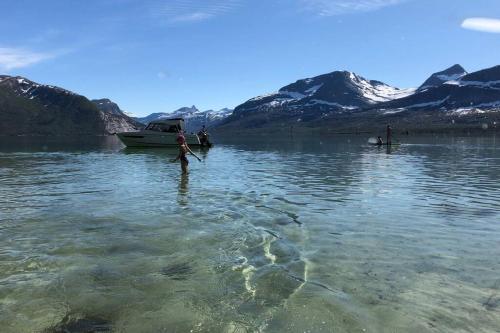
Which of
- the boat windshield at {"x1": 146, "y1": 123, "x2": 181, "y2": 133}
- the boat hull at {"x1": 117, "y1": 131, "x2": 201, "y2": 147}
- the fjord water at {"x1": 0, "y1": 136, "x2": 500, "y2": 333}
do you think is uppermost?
the boat windshield at {"x1": 146, "y1": 123, "x2": 181, "y2": 133}

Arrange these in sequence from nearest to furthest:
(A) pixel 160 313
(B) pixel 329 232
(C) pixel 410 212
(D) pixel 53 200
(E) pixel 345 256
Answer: (A) pixel 160 313
(E) pixel 345 256
(B) pixel 329 232
(C) pixel 410 212
(D) pixel 53 200

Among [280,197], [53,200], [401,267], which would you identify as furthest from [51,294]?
[280,197]

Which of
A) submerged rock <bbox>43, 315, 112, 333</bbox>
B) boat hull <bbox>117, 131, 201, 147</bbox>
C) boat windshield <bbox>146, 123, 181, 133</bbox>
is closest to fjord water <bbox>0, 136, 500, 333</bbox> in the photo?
submerged rock <bbox>43, 315, 112, 333</bbox>

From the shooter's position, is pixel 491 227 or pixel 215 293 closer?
pixel 215 293

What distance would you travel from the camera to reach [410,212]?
1585cm

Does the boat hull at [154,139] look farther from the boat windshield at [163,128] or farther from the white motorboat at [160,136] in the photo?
the boat windshield at [163,128]

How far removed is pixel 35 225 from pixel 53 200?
16.6 feet

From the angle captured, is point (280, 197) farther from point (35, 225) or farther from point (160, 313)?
point (160, 313)

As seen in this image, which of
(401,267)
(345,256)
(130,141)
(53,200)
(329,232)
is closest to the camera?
(401,267)

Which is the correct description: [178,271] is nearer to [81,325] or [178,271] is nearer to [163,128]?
[81,325]

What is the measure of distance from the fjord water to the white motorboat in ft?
137

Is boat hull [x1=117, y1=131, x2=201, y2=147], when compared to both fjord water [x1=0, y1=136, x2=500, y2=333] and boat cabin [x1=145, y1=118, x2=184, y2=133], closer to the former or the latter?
boat cabin [x1=145, y1=118, x2=184, y2=133]

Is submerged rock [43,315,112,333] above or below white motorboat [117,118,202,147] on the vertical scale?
below

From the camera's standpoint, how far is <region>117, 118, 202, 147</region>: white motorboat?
61531 millimetres
